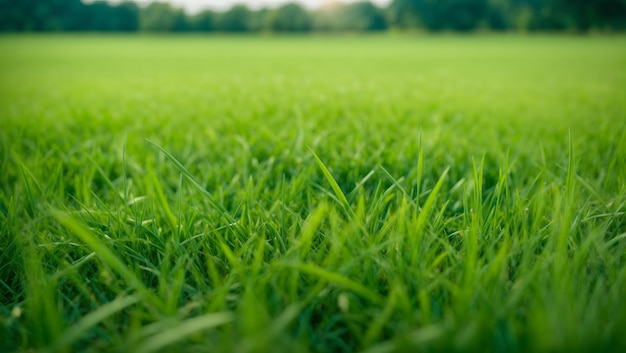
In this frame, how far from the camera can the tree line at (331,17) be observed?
43.8 meters

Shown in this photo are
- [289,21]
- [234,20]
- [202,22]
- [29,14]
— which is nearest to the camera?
[29,14]

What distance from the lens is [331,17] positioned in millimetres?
67375

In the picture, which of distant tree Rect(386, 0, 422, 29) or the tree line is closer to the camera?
the tree line

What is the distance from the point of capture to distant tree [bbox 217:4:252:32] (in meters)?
66.9

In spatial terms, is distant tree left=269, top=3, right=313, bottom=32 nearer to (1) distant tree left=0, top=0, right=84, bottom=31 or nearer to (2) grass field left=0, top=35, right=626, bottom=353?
(1) distant tree left=0, top=0, right=84, bottom=31

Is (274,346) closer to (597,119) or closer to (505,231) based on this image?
(505,231)

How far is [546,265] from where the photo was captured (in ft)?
2.28

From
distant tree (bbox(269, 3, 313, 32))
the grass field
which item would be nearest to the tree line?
distant tree (bbox(269, 3, 313, 32))

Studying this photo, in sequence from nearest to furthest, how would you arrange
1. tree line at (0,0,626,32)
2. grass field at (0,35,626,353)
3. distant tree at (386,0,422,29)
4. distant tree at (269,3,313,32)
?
grass field at (0,35,626,353) < tree line at (0,0,626,32) < distant tree at (386,0,422,29) < distant tree at (269,3,313,32)

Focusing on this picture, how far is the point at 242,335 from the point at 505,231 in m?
0.60

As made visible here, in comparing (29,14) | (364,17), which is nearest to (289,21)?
(364,17)

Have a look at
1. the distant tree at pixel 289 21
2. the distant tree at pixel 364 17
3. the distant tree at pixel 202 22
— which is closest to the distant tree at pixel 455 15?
the distant tree at pixel 364 17

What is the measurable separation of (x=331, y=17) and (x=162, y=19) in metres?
27.2

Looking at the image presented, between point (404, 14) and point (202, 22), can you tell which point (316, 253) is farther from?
point (202, 22)
